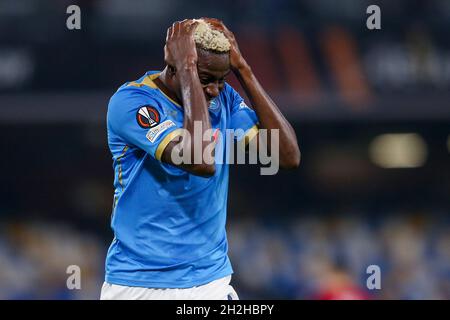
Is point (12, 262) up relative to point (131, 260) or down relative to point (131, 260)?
down

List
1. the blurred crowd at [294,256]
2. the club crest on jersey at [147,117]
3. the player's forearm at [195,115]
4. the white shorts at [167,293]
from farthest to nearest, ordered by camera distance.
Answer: the blurred crowd at [294,256], the white shorts at [167,293], the club crest on jersey at [147,117], the player's forearm at [195,115]

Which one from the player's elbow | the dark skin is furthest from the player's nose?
the player's elbow

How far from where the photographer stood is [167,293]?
12.0 ft

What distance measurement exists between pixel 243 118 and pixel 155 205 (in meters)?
0.56

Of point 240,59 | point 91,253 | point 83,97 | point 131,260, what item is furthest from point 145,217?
point 91,253

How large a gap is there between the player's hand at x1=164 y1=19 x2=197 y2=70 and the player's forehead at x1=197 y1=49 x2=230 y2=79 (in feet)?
0.12

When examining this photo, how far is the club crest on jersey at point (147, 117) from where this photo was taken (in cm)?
352

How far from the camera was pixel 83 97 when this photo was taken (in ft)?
30.2

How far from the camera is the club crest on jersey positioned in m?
3.52

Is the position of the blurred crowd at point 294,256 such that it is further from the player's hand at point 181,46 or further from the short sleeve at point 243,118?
the player's hand at point 181,46

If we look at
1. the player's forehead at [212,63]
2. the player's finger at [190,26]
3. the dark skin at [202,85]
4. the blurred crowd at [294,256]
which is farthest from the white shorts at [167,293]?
the blurred crowd at [294,256]

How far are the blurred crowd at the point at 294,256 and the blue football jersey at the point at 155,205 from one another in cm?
579

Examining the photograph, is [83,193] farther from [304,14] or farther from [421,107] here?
[421,107]
